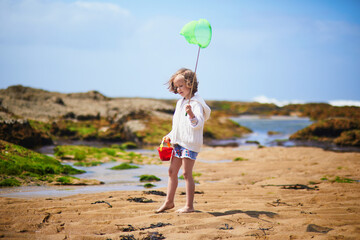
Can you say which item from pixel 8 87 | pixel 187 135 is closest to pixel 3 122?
pixel 187 135

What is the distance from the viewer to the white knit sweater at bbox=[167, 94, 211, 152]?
190 inches

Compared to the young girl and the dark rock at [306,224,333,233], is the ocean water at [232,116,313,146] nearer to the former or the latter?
the young girl

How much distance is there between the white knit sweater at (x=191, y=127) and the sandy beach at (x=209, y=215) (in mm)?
1036

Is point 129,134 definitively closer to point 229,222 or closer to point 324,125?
point 324,125

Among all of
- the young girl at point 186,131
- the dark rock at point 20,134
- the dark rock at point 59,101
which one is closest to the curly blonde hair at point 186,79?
the young girl at point 186,131

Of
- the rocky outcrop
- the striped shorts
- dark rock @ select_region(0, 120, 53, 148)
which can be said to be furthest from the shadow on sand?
the rocky outcrop

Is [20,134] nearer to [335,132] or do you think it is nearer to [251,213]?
[251,213]

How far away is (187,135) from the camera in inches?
192

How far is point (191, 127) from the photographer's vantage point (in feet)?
15.8

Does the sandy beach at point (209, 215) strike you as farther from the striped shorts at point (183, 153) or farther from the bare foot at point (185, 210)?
the striped shorts at point (183, 153)

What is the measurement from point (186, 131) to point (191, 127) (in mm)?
119

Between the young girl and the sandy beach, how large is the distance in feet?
1.03

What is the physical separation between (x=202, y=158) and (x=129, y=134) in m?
8.53

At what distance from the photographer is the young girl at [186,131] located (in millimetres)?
4836
